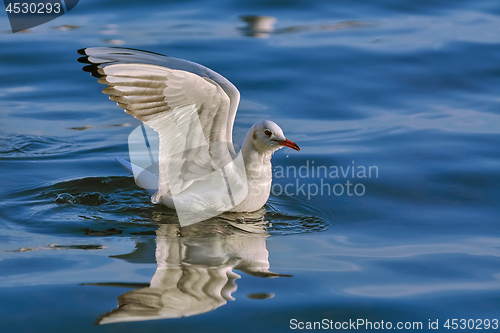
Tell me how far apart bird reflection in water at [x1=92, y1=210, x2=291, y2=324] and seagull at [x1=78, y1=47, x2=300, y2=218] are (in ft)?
0.86

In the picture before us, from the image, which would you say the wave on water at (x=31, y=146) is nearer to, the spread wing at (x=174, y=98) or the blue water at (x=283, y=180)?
the blue water at (x=283, y=180)

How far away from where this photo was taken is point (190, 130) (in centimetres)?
555

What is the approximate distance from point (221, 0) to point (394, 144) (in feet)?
23.8

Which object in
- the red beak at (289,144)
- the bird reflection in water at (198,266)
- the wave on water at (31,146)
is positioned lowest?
the bird reflection in water at (198,266)

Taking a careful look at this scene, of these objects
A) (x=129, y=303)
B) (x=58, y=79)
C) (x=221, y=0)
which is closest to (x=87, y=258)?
(x=129, y=303)

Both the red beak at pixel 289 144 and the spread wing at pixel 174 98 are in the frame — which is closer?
the spread wing at pixel 174 98

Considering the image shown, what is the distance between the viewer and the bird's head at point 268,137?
5.96 meters

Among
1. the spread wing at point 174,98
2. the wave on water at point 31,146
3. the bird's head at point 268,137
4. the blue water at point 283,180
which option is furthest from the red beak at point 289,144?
the wave on water at point 31,146
